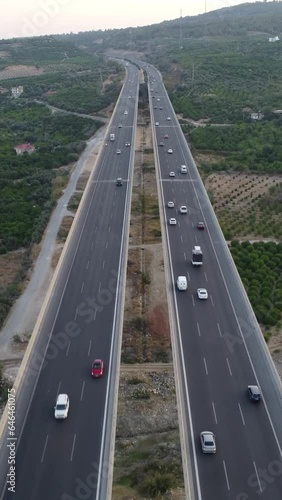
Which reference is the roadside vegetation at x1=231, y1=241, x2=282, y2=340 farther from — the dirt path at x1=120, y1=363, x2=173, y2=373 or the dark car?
the dark car

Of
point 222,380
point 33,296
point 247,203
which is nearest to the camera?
point 222,380

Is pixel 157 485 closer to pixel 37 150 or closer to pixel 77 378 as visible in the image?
pixel 77 378

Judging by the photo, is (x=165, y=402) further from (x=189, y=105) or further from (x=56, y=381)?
(x=189, y=105)

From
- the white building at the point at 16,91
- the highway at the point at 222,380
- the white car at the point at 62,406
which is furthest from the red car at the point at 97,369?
the white building at the point at 16,91

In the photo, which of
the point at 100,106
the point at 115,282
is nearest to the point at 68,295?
the point at 115,282

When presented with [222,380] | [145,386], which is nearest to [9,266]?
[145,386]

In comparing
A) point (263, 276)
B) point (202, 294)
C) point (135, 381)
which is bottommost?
point (135, 381)

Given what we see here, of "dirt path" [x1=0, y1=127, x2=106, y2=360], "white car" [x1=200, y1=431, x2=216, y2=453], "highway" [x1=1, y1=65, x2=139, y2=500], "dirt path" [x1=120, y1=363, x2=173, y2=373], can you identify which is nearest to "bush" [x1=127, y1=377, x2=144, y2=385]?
"dirt path" [x1=120, y1=363, x2=173, y2=373]
